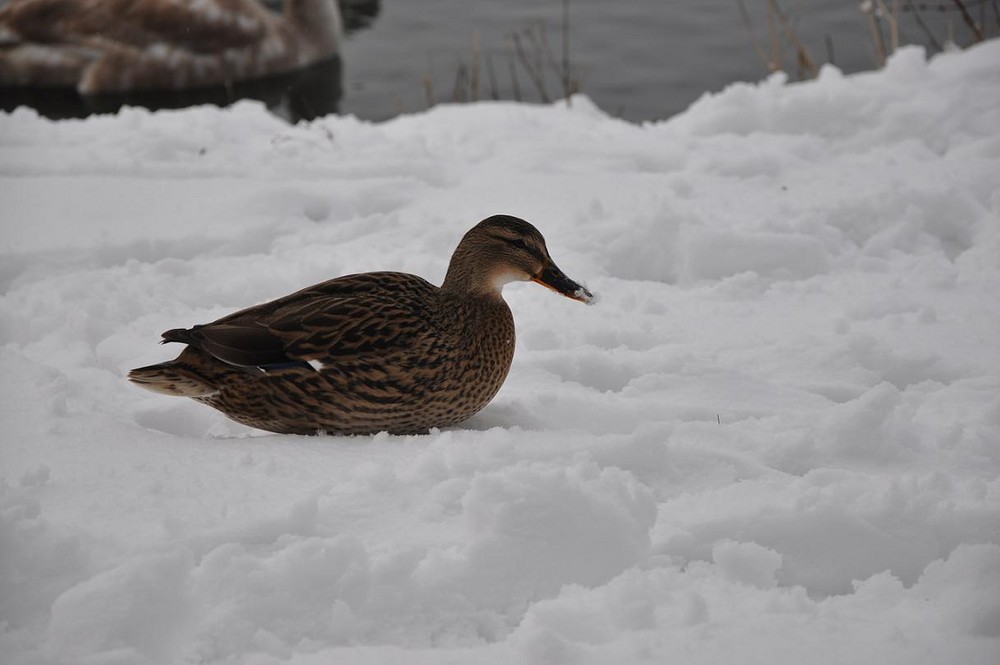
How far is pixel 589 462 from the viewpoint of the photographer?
2.90 m

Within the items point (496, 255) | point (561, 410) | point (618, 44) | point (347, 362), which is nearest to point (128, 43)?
point (618, 44)

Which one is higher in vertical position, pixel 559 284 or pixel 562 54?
pixel 559 284

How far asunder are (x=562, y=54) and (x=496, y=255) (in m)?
7.91

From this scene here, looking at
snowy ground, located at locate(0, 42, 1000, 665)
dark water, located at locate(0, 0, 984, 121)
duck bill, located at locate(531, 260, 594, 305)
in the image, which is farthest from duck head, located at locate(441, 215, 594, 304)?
dark water, located at locate(0, 0, 984, 121)

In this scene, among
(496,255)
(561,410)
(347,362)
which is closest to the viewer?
(347,362)

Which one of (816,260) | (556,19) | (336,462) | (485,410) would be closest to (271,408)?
(336,462)

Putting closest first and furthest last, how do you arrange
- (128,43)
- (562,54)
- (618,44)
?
1. (128,43)
2. (562,54)
3. (618,44)

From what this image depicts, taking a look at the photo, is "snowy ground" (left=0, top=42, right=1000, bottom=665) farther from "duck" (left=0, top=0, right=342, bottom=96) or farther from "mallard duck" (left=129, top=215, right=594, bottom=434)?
"duck" (left=0, top=0, right=342, bottom=96)

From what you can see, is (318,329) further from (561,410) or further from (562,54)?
(562,54)

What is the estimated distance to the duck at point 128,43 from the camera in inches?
406

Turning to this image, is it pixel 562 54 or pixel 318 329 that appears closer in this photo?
pixel 318 329

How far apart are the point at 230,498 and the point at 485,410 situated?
1.09 meters

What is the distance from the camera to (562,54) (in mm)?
11117

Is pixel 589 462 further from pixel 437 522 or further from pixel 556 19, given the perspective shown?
pixel 556 19
